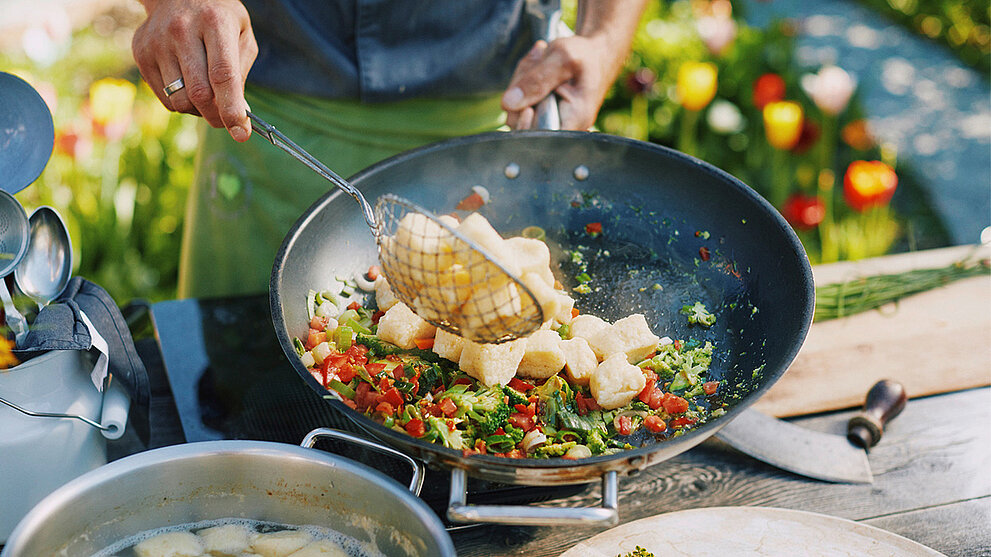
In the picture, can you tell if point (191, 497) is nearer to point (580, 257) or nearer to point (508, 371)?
point (508, 371)

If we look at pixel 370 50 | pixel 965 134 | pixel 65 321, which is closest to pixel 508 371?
pixel 65 321

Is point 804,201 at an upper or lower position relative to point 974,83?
lower

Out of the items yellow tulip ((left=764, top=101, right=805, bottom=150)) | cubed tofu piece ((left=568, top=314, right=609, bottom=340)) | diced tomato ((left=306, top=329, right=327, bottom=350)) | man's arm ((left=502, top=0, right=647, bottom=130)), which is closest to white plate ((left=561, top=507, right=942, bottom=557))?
cubed tofu piece ((left=568, top=314, right=609, bottom=340))

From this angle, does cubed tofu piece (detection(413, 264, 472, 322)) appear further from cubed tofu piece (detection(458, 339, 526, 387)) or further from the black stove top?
the black stove top

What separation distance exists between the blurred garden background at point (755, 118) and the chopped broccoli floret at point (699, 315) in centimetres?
180

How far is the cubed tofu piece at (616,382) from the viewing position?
61.8 inches

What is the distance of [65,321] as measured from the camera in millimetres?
1474

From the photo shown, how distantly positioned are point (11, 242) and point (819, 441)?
1.82 m

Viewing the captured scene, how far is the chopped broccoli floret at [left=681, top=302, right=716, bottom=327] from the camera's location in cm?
181

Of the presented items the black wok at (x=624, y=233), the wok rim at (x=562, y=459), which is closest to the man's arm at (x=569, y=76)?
the black wok at (x=624, y=233)

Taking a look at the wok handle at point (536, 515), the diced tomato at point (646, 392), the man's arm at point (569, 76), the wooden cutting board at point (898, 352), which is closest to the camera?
the wok handle at point (536, 515)

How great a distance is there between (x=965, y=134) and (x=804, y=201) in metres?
1.80

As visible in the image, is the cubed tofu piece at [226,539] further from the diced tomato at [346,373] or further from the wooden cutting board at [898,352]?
the wooden cutting board at [898,352]

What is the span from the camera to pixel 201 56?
1650 millimetres
